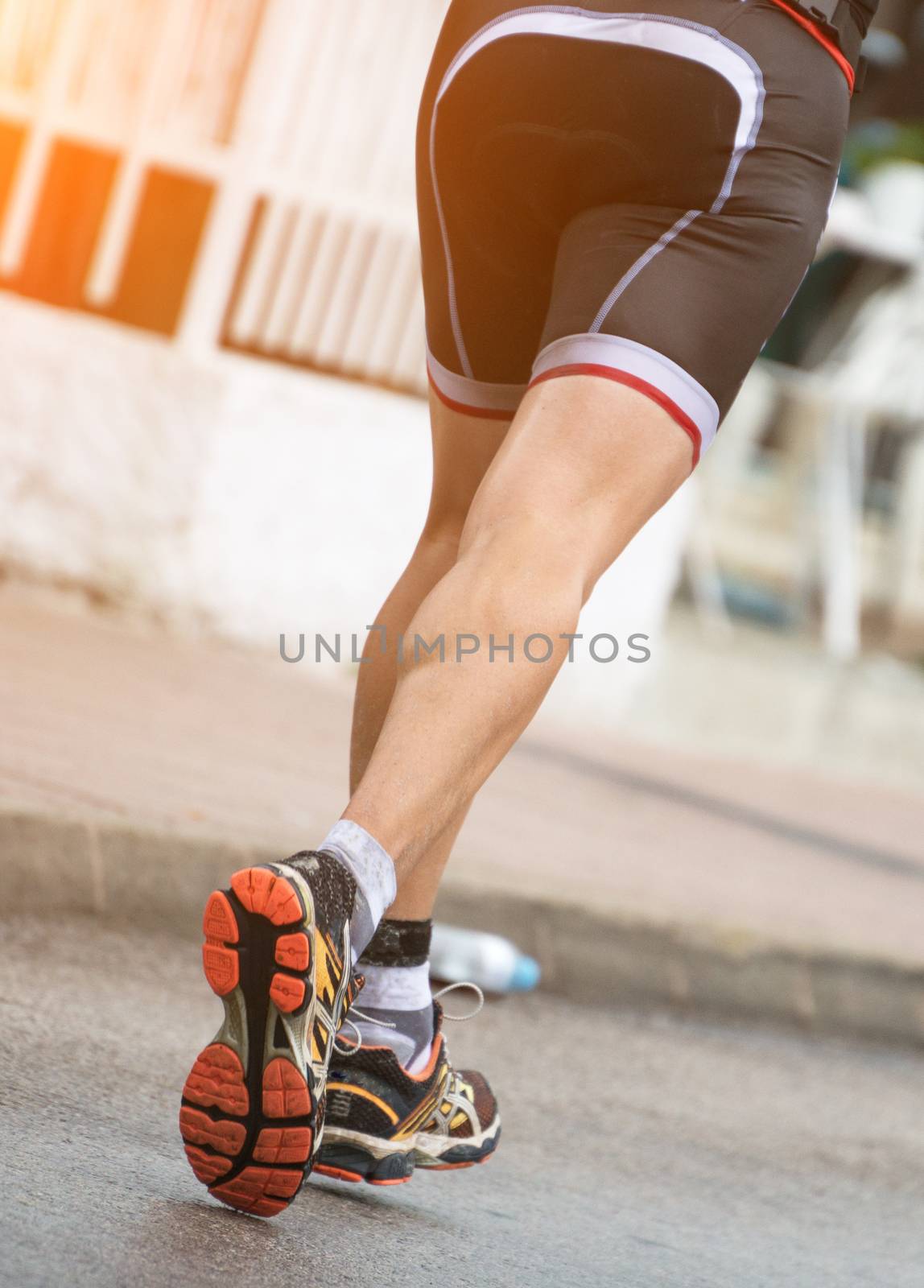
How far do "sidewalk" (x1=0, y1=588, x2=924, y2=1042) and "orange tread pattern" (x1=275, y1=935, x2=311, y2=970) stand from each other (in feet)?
5.48

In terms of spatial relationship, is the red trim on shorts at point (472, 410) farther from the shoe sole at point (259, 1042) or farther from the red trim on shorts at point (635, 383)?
the shoe sole at point (259, 1042)

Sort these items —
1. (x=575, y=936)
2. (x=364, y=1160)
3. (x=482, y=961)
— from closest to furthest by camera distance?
1. (x=364, y=1160)
2. (x=482, y=961)
3. (x=575, y=936)

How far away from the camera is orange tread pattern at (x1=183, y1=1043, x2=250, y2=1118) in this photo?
1787 mm

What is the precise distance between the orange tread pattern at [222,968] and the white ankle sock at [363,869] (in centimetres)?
12

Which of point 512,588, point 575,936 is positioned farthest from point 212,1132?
point 575,936

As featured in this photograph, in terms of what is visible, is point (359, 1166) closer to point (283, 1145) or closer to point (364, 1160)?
point (364, 1160)

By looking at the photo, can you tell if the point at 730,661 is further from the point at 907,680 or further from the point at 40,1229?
the point at 40,1229

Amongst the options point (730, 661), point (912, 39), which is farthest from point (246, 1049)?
point (912, 39)

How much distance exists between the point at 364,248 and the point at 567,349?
16.2ft

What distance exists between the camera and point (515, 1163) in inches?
105

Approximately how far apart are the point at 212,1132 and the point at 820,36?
1.31 metres

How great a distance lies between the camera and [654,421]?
1928mm

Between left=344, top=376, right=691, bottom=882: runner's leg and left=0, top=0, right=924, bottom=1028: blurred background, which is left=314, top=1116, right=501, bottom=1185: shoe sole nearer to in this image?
left=344, top=376, right=691, bottom=882: runner's leg

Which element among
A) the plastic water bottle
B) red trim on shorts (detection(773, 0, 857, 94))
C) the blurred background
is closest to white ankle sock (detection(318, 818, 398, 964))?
red trim on shorts (detection(773, 0, 857, 94))
